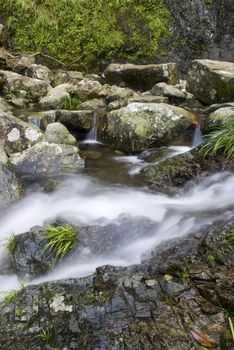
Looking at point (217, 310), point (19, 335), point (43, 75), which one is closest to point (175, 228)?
point (217, 310)

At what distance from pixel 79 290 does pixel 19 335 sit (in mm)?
545

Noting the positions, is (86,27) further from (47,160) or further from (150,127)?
(47,160)

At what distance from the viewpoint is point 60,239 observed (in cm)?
359

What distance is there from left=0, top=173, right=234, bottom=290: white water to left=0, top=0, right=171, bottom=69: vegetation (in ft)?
21.4

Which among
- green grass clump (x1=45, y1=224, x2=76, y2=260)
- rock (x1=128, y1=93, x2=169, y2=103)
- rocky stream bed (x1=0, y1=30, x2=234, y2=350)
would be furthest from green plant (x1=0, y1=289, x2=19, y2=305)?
rock (x1=128, y1=93, x2=169, y2=103)

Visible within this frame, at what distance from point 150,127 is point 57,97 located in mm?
3167

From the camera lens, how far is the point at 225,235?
3068 mm

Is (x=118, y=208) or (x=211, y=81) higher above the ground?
(x=211, y=81)

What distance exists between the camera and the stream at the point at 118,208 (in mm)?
3484

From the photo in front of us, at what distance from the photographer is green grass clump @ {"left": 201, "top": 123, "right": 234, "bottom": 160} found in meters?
4.73

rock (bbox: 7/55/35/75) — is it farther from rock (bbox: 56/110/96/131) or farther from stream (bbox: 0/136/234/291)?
stream (bbox: 0/136/234/291)

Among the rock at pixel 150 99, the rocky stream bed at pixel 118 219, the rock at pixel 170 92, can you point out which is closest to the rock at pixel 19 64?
the rocky stream bed at pixel 118 219

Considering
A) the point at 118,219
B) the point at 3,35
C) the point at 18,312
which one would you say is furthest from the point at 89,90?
the point at 18,312

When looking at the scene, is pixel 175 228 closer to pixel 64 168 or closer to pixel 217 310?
pixel 217 310
